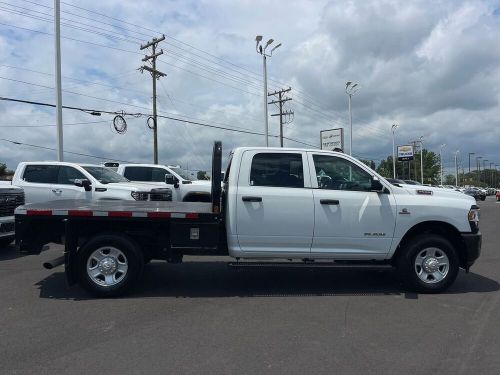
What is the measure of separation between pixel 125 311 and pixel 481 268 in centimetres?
628

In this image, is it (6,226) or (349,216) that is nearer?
(349,216)

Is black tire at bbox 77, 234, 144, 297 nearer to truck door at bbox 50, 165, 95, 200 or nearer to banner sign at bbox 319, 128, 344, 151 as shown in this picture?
truck door at bbox 50, 165, 95, 200

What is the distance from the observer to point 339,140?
34.1m

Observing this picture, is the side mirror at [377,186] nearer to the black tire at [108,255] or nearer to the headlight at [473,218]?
the headlight at [473,218]

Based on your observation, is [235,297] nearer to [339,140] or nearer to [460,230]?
[460,230]

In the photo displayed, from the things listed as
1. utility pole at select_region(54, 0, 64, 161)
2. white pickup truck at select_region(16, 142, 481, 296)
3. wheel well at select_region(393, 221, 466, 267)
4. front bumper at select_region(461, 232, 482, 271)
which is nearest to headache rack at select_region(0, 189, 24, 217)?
white pickup truck at select_region(16, 142, 481, 296)

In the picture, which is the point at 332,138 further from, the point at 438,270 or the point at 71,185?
the point at 438,270

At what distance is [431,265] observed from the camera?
6.79 metres

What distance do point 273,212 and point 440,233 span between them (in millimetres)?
2503

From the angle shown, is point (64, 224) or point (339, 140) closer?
point (64, 224)

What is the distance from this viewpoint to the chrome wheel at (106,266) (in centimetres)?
655

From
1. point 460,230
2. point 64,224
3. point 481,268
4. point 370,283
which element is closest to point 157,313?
point 64,224

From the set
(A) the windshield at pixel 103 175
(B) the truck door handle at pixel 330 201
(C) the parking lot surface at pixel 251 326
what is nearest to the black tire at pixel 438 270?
(C) the parking lot surface at pixel 251 326

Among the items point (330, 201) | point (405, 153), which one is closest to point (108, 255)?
point (330, 201)
